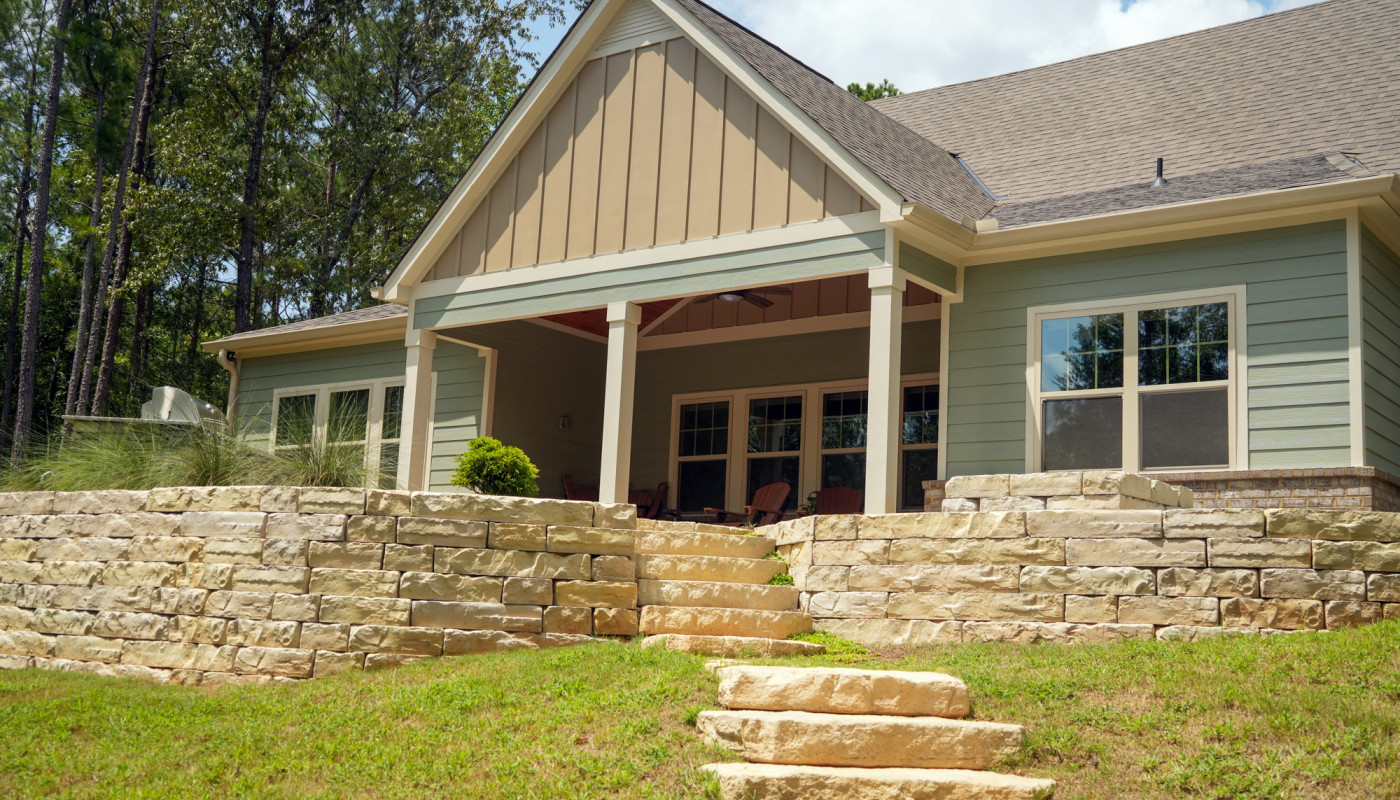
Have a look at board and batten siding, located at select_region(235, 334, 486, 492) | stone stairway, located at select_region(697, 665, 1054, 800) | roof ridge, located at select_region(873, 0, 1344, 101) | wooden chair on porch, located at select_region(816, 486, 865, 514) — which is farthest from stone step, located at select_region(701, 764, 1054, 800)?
roof ridge, located at select_region(873, 0, 1344, 101)

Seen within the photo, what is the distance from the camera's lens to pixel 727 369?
45.5 feet

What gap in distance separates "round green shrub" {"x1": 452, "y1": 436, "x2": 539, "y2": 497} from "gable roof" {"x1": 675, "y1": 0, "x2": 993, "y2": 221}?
3.79 meters

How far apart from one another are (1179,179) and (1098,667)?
5.65 m

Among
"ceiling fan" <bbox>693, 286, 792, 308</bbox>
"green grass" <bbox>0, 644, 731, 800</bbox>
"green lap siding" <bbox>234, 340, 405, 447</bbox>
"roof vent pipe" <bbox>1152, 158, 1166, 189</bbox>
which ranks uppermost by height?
"roof vent pipe" <bbox>1152, 158, 1166, 189</bbox>

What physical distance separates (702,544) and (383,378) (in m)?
7.00

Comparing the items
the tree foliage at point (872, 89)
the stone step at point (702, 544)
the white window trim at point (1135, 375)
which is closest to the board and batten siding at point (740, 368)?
the white window trim at point (1135, 375)

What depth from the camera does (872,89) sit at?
26.2m

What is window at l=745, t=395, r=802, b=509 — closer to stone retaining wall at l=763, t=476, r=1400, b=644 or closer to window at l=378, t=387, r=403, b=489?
window at l=378, t=387, r=403, b=489

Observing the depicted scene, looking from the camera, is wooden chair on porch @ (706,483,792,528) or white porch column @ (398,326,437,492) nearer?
white porch column @ (398,326,437,492)

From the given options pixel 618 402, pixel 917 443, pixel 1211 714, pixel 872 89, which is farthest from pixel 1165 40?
pixel 872 89

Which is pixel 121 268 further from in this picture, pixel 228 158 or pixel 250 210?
pixel 228 158

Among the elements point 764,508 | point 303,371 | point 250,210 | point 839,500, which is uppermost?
point 250,210

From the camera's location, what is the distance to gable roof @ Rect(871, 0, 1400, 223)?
10812mm

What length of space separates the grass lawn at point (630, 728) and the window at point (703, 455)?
23.0ft
